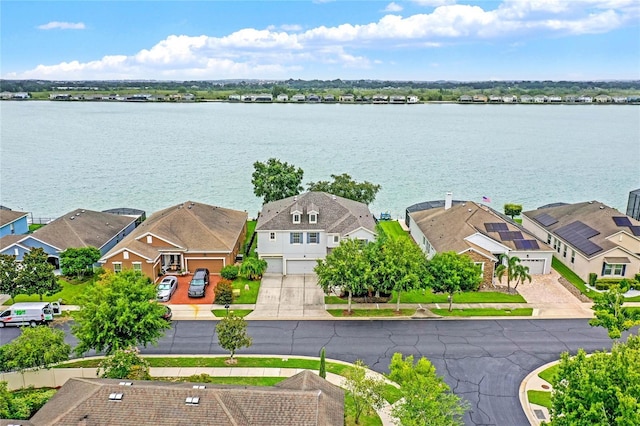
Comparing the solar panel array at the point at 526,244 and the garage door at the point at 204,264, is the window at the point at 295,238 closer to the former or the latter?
the garage door at the point at 204,264

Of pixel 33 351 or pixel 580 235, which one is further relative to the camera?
pixel 580 235

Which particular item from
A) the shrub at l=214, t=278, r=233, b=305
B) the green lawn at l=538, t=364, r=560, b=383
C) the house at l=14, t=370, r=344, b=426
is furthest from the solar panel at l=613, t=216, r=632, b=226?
the house at l=14, t=370, r=344, b=426

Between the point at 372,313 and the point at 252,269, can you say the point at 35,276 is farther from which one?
the point at 372,313

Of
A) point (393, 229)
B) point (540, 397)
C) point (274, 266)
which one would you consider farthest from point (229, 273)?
point (540, 397)

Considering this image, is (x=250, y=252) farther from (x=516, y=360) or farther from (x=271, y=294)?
(x=516, y=360)

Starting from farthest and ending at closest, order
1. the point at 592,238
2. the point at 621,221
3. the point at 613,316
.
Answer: the point at 621,221
the point at 592,238
the point at 613,316
